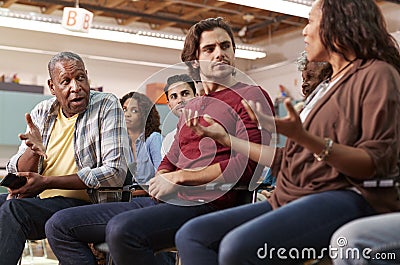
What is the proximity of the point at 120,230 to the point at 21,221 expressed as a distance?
696mm

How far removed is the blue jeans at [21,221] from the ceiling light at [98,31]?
165 inches

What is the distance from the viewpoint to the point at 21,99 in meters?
7.50

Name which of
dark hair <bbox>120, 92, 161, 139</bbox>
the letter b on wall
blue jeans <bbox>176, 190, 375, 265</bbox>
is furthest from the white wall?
blue jeans <bbox>176, 190, 375, 265</bbox>

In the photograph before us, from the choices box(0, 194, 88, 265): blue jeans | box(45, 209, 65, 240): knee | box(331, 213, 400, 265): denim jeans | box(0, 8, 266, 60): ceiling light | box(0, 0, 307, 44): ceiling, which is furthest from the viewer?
box(0, 0, 307, 44): ceiling

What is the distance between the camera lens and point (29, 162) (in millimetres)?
2527

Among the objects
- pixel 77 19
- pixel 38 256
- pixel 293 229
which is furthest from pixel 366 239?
pixel 77 19

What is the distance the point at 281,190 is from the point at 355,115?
321mm

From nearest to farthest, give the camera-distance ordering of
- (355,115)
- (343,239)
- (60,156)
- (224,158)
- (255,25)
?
(343,239) < (355,115) < (224,158) < (60,156) < (255,25)

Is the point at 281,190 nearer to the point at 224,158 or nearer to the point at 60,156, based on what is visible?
the point at 224,158

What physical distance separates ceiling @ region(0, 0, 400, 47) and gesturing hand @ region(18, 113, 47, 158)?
547cm

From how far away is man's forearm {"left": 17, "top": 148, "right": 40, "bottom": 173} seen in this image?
8.29ft

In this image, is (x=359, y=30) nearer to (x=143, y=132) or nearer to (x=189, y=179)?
(x=189, y=179)

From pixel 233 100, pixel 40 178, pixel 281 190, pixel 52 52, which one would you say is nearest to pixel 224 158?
pixel 233 100

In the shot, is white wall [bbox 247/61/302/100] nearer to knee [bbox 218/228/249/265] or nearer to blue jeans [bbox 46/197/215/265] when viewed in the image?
blue jeans [bbox 46/197/215/265]
